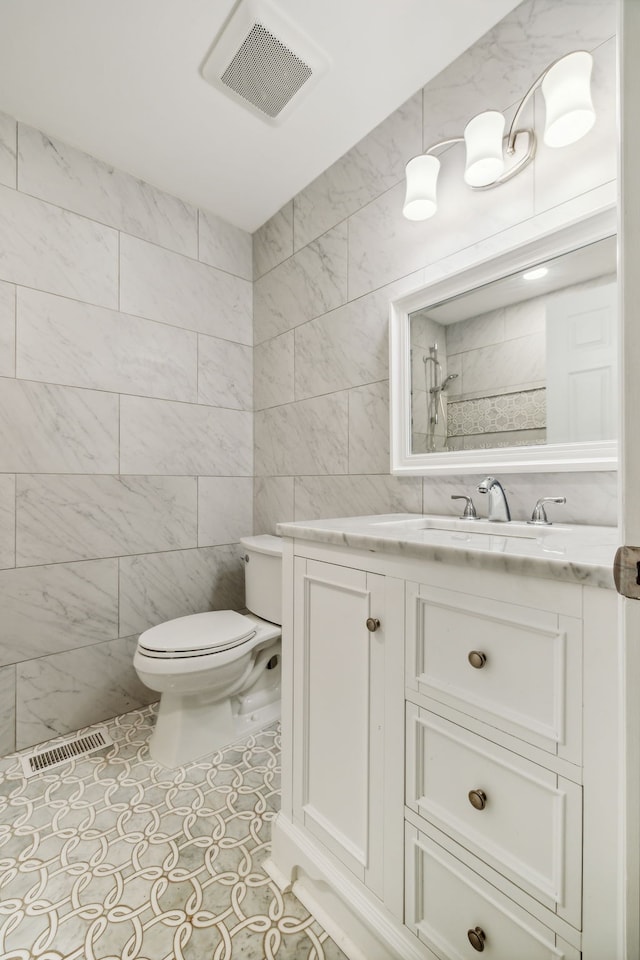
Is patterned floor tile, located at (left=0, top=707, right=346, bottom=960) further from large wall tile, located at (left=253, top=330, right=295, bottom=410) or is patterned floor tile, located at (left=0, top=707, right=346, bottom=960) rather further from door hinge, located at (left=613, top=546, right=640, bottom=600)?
large wall tile, located at (left=253, top=330, right=295, bottom=410)

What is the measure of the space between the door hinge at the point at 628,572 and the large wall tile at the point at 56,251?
81.7 inches

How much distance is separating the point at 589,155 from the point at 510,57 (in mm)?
475

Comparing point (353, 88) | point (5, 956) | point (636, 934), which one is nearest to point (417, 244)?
point (353, 88)

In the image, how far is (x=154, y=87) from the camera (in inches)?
60.0

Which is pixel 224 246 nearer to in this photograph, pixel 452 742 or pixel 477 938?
pixel 452 742

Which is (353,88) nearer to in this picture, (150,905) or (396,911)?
(396,911)

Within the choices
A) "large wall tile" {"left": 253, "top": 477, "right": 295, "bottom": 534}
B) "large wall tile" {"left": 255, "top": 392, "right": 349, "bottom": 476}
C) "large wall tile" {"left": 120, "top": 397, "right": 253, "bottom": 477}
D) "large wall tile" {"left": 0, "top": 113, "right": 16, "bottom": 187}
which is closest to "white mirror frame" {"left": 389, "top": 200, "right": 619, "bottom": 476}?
"large wall tile" {"left": 255, "top": 392, "right": 349, "bottom": 476}

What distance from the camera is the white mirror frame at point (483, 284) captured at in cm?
107

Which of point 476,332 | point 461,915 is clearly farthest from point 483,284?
point 461,915

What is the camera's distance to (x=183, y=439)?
2084 millimetres

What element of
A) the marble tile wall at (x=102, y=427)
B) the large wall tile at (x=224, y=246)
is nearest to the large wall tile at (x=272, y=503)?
the marble tile wall at (x=102, y=427)

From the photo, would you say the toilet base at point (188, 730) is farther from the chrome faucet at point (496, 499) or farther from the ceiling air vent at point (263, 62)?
the ceiling air vent at point (263, 62)

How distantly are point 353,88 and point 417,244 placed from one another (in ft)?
1.99

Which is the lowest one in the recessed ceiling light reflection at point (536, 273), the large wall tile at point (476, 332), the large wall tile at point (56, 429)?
the large wall tile at point (56, 429)
